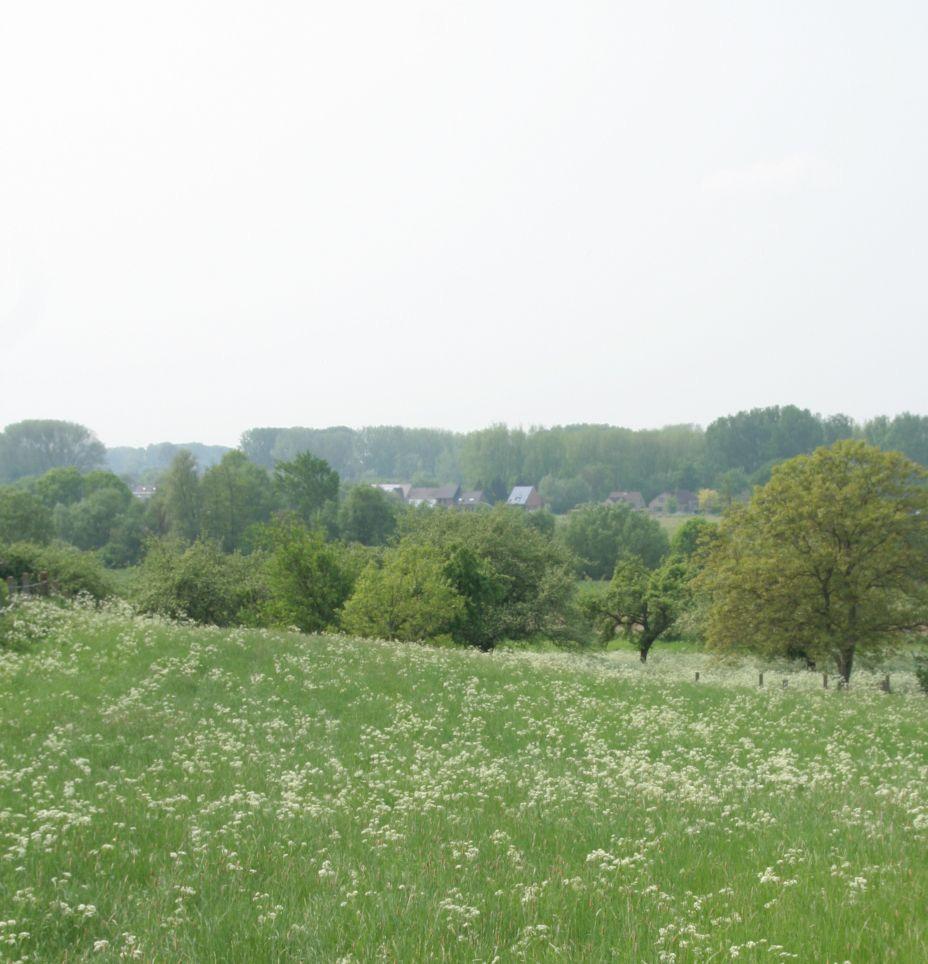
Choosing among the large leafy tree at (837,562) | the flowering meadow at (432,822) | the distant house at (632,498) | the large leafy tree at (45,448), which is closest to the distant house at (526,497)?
the distant house at (632,498)

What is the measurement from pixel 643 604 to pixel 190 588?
3190 centimetres

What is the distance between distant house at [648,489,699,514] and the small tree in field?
11314 centimetres

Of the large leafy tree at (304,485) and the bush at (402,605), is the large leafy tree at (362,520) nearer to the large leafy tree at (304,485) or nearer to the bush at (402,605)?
the large leafy tree at (304,485)

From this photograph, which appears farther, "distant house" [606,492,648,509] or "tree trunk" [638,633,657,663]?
"distant house" [606,492,648,509]

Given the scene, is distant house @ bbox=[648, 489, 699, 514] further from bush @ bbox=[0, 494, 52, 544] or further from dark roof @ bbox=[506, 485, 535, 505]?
bush @ bbox=[0, 494, 52, 544]

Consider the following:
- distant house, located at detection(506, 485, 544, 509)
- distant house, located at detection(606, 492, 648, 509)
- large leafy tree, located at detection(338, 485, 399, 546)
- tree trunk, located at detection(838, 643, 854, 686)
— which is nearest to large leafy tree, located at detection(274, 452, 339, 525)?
large leafy tree, located at detection(338, 485, 399, 546)

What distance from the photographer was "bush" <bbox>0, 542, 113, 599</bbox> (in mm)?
34469

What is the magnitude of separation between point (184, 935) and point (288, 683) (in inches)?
554

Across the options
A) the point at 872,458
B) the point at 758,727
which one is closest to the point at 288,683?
the point at 758,727

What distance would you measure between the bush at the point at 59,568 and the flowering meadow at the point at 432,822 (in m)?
16.0

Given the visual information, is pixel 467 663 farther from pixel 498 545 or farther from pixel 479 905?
pixel 498 545

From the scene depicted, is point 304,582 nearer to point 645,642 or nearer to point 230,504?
point 645,642

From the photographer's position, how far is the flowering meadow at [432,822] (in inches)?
240

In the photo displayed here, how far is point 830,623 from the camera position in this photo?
1366 inches
